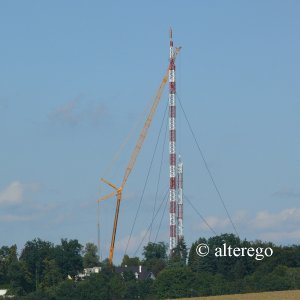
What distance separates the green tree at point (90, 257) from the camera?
191875 mm

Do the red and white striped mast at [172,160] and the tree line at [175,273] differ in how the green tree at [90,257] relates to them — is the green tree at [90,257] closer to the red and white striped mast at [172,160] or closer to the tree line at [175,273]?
the tree line at [175,273]

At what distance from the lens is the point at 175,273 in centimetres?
12025

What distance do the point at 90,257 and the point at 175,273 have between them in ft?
250

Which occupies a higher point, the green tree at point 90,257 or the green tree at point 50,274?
the green tree at point 90,257

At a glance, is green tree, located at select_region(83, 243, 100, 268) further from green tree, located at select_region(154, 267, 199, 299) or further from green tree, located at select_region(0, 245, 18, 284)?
green tree, located at select_region(154, 267, 199, 299)

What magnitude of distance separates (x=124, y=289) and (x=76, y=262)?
142 feet

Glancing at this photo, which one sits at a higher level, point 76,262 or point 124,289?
point 76,262

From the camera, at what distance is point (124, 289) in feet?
352

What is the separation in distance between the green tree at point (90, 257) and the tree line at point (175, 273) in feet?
70.0

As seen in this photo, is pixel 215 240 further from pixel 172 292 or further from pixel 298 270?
pixel 172 292

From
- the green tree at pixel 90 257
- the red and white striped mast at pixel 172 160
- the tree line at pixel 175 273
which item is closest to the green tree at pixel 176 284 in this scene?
the tree line at pixel 175 273

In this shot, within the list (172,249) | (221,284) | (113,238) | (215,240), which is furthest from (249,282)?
(113,238)

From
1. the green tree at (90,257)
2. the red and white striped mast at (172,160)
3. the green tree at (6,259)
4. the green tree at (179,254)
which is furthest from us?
the green tree at (90,257)

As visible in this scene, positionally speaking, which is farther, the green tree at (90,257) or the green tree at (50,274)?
the green tree at (90,257)
